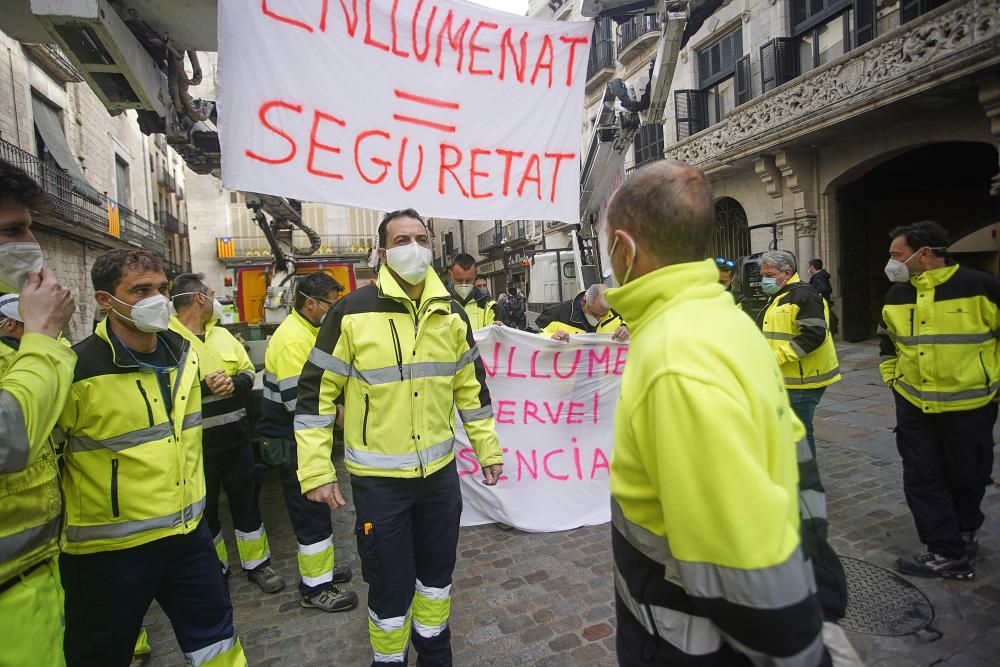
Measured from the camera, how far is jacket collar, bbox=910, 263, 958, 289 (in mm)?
3258

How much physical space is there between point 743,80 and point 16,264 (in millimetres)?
16507

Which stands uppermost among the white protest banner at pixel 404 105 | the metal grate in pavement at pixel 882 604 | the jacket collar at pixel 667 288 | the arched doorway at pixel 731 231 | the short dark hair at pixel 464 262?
the arched doorway at pixel 731 231

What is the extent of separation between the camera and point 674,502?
104 cm

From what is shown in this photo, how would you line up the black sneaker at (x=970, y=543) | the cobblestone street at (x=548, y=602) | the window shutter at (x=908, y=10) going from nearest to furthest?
the cobblestone street at (x=548, y=602) → the black sneaker at (x=970, y=543) → the window shutter at (x=908, y=10)

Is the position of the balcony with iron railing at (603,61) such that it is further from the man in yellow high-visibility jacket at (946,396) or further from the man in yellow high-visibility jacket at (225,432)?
the man in yellow high-visibility jacket at (225,432)

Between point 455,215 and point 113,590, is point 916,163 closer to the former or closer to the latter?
point 455,215

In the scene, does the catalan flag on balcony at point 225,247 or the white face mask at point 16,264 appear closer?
the white face mask at point 16,264

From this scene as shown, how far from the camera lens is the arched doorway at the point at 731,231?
15812 millimetres

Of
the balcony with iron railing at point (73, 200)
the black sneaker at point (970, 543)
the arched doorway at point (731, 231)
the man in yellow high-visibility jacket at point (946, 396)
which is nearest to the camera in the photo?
the man in yellow high-visibility jacket at point (946, 396)

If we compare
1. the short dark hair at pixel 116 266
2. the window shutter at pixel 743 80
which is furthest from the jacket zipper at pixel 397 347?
the window shutter at pixel 743 80

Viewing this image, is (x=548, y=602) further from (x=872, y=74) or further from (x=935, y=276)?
(x=872, y=74)

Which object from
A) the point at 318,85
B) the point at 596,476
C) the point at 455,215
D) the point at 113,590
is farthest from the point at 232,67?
the point at 596,476

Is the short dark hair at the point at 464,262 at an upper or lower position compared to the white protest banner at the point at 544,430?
upper

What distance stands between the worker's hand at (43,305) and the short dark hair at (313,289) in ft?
6.10
